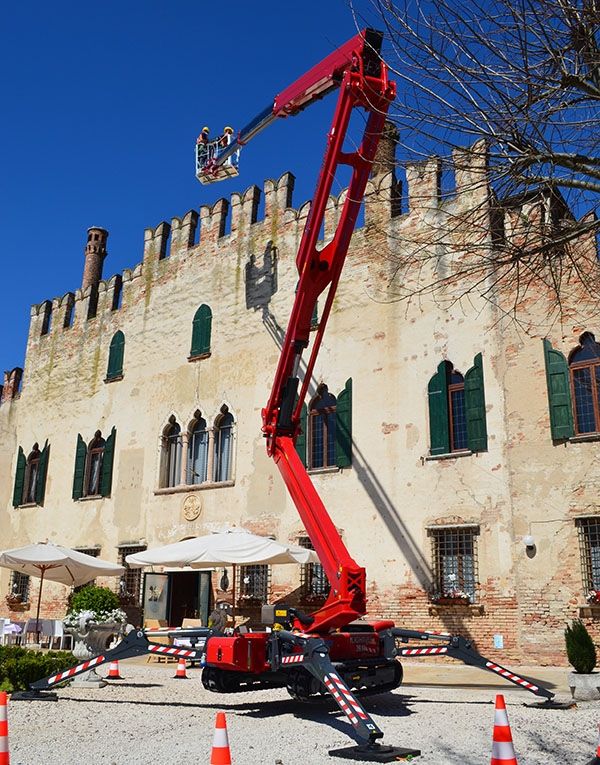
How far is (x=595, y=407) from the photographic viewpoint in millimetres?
14016

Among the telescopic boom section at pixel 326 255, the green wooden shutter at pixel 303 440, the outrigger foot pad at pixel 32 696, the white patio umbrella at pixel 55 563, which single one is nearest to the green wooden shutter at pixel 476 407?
the green wooden shutter at pixel 303 440

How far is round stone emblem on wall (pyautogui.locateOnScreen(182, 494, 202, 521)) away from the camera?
1936cm

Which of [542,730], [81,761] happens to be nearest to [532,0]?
[542,730]

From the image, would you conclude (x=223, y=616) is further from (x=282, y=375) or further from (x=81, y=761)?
(x=81, y=761)

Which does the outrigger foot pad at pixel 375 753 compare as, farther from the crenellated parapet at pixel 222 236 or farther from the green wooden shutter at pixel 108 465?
the green wooden shutter at pixel 108 465

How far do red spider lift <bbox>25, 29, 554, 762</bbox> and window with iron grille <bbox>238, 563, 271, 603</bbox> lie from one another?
21.5 feet

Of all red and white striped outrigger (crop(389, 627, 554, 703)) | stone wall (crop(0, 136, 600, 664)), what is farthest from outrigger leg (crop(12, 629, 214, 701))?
stone wall (crop(0, 136, 600, 664))

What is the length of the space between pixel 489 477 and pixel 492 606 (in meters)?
2.40

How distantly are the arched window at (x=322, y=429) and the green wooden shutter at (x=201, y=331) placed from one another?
163 inches

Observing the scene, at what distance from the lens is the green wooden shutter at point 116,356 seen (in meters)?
22.9

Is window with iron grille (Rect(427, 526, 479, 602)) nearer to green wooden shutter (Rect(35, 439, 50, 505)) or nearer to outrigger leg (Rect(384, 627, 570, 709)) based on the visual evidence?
outrigger leg (Rect(384, 627, 570, 709))

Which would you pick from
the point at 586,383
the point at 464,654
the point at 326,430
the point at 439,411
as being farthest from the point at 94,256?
the point at 464,654

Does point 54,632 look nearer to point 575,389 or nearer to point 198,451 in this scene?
point 198,451

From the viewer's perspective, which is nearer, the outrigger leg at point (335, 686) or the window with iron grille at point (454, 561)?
the outrigger leg at point (335, 686)
